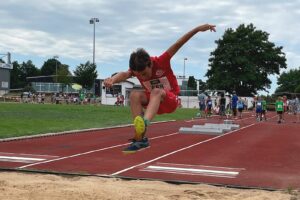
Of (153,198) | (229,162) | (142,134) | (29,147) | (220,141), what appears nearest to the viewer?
(142,134)

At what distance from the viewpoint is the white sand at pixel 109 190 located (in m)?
6.07

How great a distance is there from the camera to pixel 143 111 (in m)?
4.93

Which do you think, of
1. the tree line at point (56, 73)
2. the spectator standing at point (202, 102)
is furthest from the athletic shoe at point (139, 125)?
the tree line at point (56, 73)

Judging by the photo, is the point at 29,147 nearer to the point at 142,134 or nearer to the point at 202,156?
the point at 202,156

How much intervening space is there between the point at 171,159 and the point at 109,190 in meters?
3.22

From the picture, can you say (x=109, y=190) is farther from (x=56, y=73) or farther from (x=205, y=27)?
(x=56, y=73)

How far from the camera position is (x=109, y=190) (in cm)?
638

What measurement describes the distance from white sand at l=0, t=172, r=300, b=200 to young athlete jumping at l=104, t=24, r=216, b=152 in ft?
5.26

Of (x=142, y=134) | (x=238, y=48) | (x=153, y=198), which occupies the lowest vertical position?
(x=153, y=198)

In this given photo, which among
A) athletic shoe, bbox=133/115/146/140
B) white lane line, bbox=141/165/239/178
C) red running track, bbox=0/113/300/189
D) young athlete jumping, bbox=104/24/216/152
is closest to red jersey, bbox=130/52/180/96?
young athlete jumping, bbox=104/24/216/152

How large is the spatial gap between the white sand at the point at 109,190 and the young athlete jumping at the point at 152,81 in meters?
1.60

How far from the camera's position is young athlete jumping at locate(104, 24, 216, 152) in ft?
15.3

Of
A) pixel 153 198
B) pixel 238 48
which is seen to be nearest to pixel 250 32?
pixel 238 48

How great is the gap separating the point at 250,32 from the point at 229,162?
5524 centimetres
